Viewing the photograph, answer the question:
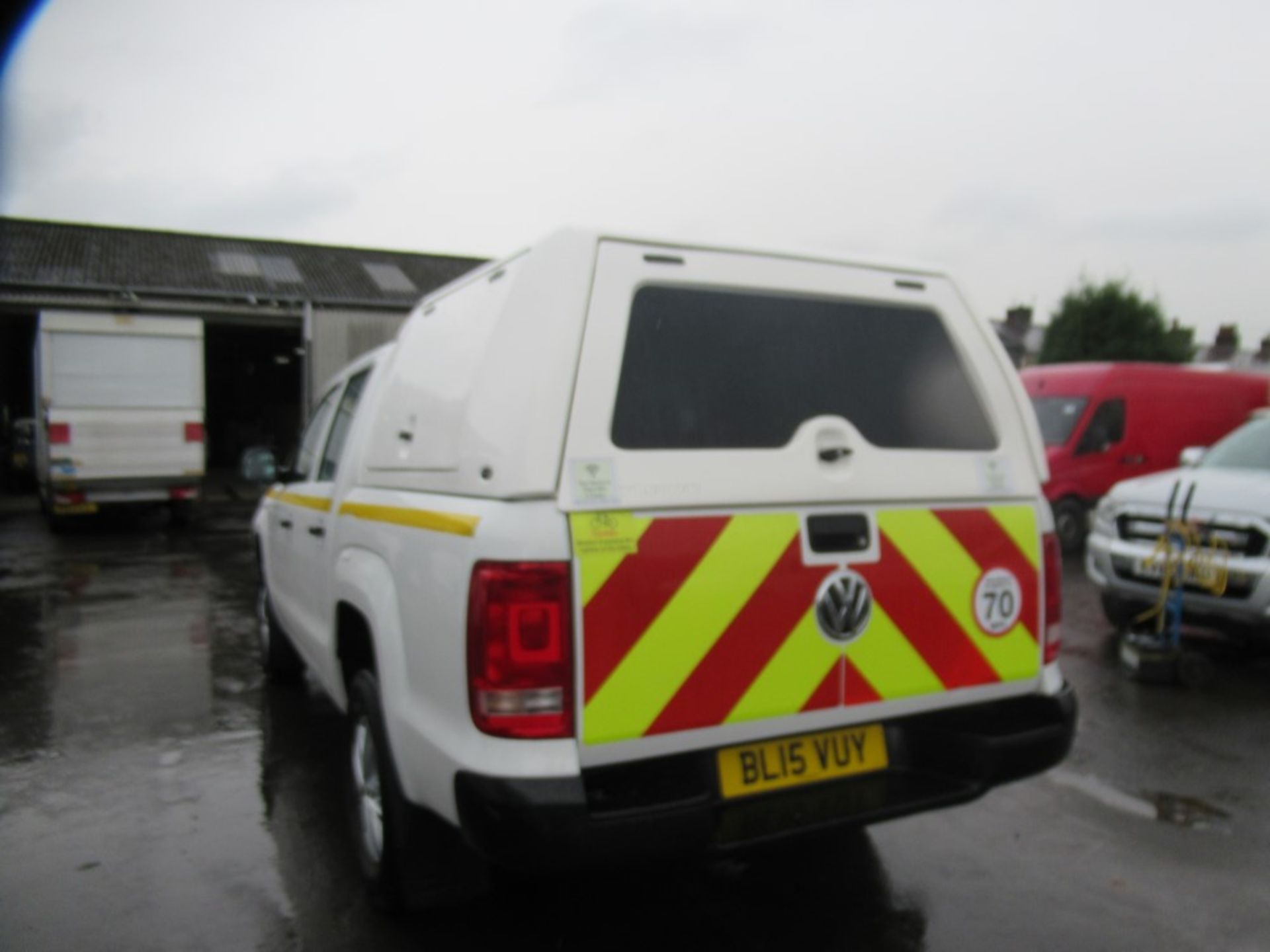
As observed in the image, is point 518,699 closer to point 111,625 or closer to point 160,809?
point 160,809

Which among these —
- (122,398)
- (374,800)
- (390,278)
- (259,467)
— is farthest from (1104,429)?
(390,278)

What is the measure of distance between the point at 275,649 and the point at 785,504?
4.01 meters

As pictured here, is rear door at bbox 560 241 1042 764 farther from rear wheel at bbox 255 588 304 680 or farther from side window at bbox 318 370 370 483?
rear wheel at bbox 255 588 304 680

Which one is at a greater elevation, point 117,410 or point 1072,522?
point 117,410

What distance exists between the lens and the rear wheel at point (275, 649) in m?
5.43

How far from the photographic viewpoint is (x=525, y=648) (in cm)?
220

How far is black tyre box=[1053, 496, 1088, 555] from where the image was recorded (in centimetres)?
1165

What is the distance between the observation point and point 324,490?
3.87m

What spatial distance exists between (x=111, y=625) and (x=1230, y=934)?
7.30 m

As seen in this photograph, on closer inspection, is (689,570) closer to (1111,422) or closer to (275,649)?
(275,649)

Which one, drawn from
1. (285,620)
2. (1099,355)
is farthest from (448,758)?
(1099,355)

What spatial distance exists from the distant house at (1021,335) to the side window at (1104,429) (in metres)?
32.7

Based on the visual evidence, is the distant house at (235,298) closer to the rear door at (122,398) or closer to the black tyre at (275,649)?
the rear door at (122,398)

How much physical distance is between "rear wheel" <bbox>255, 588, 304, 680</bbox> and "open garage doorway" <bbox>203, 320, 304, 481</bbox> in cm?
2395
